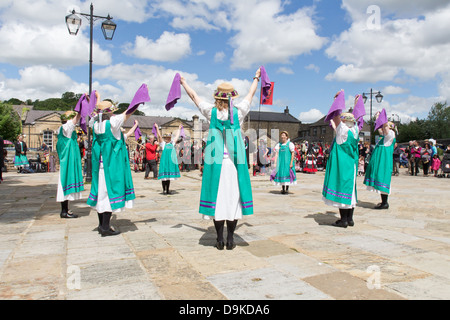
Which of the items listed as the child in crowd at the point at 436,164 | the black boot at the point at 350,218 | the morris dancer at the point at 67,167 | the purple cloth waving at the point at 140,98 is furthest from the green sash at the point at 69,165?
the child in crowd at the point at 436,164

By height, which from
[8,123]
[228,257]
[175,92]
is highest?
[8,123]

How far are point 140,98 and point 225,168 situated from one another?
181 centimetres

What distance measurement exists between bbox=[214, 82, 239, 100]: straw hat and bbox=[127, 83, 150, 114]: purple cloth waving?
4.41ft

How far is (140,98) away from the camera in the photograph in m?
5.16

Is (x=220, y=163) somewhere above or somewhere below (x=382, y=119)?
below

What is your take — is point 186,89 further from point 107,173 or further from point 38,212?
point 38,212

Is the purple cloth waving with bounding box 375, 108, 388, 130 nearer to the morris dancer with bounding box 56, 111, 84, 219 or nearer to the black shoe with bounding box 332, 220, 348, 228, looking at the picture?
the black shoe with bounding box 332, 220, 348, 228

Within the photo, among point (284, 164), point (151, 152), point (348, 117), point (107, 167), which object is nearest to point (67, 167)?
point (107, 167)

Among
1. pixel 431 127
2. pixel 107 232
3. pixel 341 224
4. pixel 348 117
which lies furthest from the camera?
pixel 431 127

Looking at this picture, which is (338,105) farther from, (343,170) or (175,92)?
(175,92)

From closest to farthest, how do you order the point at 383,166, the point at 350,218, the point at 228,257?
the point at 228,257 < the point at 350,218 < the point at 383,166

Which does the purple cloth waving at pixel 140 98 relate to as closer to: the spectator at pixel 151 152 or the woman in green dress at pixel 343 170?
the woman in green dress at pixel 343 170

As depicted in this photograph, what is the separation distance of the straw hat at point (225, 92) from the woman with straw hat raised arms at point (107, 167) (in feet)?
5.33

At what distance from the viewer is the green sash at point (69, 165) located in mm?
6488
